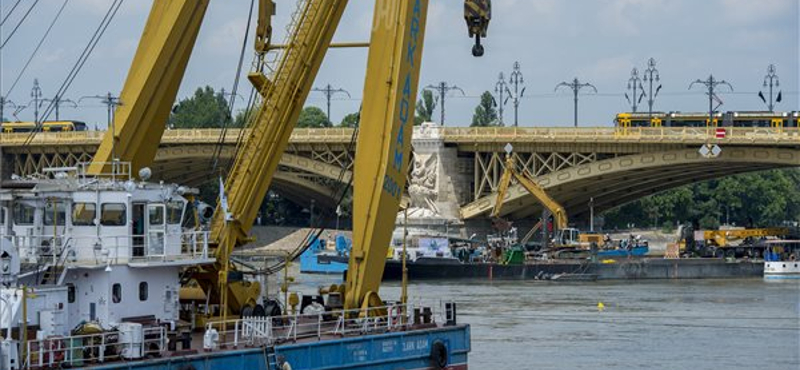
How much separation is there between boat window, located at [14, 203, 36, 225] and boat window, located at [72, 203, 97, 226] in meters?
0.94

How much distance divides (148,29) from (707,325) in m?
28.9

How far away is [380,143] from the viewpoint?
117 ft

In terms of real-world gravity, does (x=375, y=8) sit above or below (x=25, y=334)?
above

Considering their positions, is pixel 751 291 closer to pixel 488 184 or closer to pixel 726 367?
pixel 488 184

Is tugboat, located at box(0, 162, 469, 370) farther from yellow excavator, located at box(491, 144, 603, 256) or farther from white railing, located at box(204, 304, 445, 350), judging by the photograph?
yellow excavator, located at box(491, 144, 603, 256)

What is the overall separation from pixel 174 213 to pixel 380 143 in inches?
197

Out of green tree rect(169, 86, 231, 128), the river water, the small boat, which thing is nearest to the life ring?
the river water

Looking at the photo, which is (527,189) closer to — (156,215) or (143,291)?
(156,215)

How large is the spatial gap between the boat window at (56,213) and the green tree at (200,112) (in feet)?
368

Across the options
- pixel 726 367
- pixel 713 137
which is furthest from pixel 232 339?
pixel 713 137

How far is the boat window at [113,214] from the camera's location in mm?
31359

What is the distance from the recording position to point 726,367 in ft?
155

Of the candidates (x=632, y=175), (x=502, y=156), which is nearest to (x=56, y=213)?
(x=632, y=175)

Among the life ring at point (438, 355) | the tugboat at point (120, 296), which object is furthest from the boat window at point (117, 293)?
the life ring at point (438, 355)
